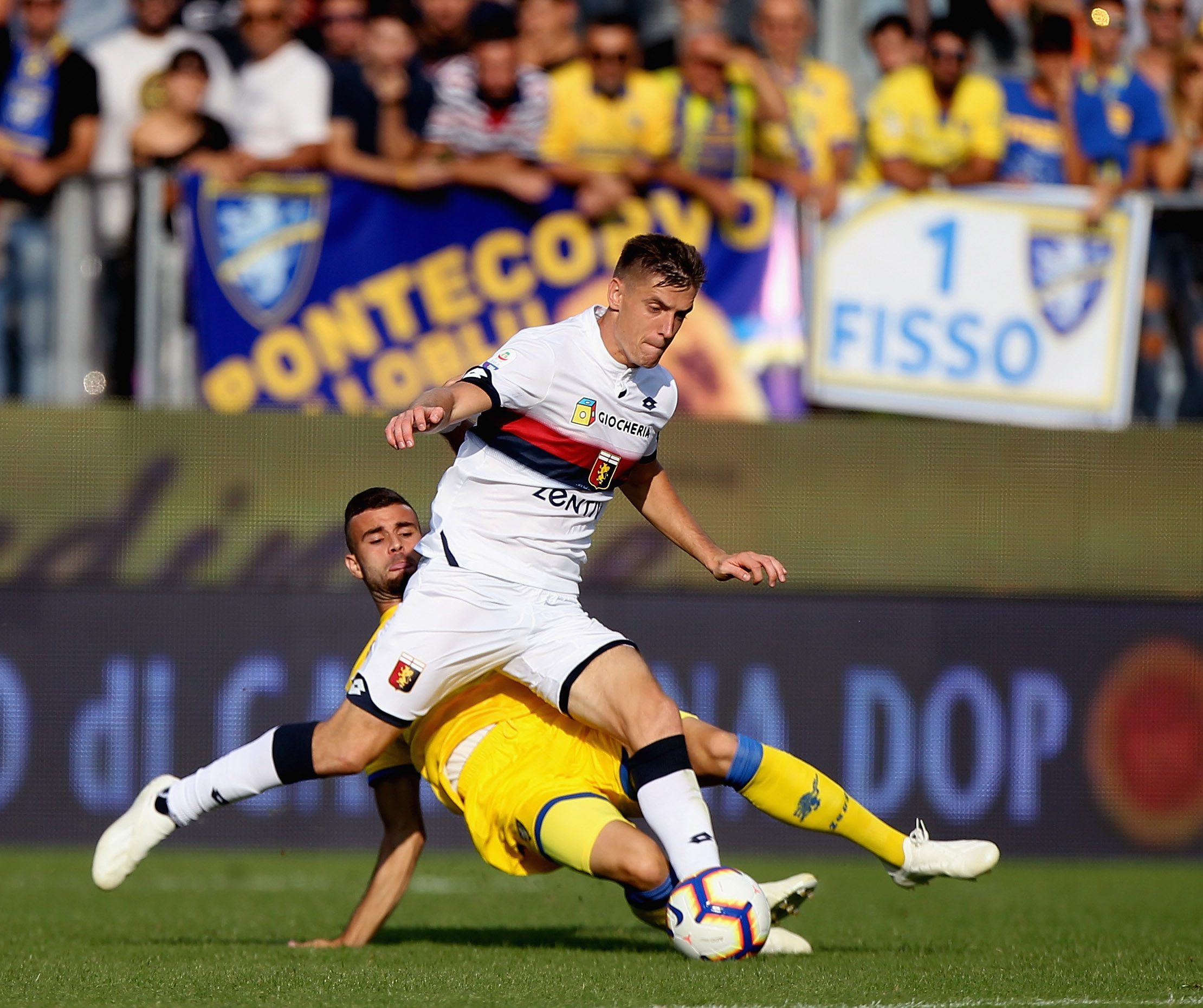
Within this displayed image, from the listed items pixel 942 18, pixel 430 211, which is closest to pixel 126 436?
pixel 430 211

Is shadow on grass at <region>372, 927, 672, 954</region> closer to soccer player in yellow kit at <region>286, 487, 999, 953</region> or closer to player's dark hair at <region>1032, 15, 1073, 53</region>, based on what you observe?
soccer player in yellow kit at <region>286, 487, 999, 953</region>

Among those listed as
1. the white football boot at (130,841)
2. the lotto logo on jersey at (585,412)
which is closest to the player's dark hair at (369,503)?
the lotto logo on jersey at (585,412)

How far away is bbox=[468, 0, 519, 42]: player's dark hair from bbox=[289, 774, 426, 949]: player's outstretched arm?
17.7 feet

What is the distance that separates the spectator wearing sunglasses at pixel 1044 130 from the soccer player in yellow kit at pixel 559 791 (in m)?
6.01

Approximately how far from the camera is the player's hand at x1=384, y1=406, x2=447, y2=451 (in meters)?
Result: 4.37

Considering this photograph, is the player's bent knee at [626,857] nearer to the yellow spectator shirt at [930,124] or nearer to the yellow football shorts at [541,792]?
the yellow football shorts at [541,792]

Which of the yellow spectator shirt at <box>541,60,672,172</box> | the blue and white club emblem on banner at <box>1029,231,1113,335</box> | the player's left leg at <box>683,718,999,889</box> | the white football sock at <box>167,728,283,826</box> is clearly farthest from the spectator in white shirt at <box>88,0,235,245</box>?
the player's left leg at <box>683,718,999,889</box>

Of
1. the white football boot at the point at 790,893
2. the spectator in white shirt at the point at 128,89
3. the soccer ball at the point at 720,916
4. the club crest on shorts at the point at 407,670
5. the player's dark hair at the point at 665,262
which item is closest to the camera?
the soccer ball at the point at 720,916

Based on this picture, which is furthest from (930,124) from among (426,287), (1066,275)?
(426,287)

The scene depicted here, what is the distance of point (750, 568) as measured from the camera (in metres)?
5.11

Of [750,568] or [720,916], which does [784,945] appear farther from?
[750,568]

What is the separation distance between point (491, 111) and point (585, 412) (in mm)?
5141

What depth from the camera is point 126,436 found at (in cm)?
906

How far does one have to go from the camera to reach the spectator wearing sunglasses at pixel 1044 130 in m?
10.4
